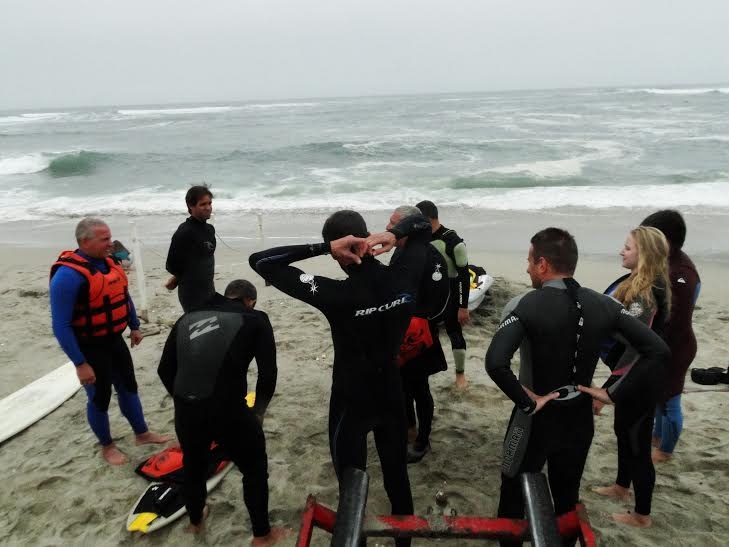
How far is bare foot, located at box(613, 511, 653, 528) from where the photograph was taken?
2920mm

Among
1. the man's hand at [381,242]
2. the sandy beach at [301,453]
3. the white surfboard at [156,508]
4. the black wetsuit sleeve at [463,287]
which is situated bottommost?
the sandy beach at [301,453]

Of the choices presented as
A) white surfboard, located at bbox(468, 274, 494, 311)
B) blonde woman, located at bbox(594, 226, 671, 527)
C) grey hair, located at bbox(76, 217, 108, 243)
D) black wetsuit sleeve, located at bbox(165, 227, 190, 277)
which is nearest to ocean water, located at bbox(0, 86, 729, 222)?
white surfboard, located at bbox(468, 274, 494, 311)

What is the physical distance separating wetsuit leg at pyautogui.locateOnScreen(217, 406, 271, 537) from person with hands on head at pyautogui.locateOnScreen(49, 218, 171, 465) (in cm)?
120

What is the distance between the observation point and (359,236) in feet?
7.66

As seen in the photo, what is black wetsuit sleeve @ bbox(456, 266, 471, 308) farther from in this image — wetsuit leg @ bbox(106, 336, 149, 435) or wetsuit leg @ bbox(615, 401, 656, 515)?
wetsuit leg @ bbox(106, 336, 149, 435)

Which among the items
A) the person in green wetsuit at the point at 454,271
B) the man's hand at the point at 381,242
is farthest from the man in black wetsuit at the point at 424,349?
the man's hand at the point at 381,242

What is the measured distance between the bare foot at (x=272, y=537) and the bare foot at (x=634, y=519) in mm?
1882

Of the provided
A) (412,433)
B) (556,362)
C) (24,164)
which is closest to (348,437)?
(556,362)

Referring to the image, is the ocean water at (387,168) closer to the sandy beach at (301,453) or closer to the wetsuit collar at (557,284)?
the sandy beach at (301,453)

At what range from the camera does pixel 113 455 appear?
3732mm

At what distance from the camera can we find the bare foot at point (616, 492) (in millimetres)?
3201

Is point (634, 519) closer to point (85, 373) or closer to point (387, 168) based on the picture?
point (85, 373)

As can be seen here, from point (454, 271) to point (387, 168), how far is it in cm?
1935

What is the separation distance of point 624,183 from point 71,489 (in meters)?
18.5
